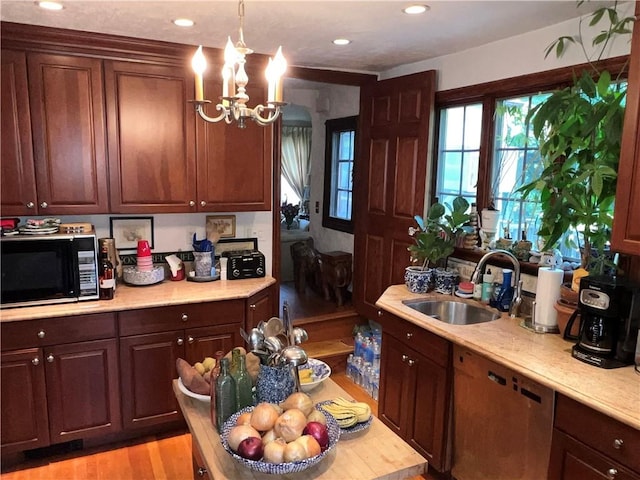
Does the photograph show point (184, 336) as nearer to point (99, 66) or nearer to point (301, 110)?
point (99, 66)

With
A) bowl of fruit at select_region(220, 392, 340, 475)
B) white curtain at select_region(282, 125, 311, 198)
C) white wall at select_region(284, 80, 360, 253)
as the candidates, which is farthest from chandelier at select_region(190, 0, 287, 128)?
white curtain at select_region(282, 125, 311, 198)

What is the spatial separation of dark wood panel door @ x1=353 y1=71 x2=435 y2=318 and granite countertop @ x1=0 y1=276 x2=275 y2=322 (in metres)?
0.93

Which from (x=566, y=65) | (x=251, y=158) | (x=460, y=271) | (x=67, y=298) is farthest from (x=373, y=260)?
(x=67, y=298)

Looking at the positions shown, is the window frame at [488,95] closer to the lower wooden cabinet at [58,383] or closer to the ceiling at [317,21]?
the ceiling at [317,21]

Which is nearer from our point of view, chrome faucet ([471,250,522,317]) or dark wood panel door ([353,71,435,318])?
chrome faucet ([471,250,522,317])

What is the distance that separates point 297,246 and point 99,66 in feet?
9.88

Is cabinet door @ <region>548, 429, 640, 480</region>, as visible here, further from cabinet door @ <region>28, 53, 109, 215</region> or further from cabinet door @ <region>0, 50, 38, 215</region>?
cabinet door @ <region>0, 50, 38, 215</region>

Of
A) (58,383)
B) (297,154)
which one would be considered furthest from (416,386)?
(297,154)

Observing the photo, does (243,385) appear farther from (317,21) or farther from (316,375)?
(317,21)

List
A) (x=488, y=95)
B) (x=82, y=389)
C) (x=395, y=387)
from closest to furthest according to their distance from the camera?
(x=82, y=389)
(x=395, y=387)
(x=488, y=95)

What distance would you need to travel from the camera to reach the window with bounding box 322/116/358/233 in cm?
492

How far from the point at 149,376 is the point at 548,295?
227 centimetres

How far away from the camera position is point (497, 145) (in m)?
3.03

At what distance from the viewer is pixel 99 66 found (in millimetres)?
2855
